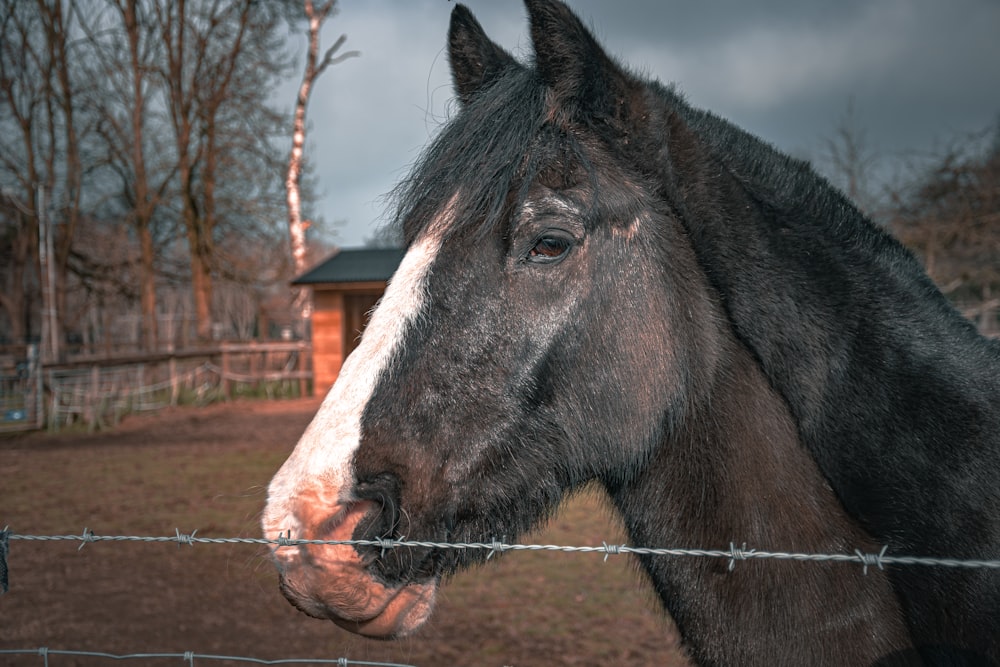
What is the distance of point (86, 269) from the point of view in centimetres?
2261

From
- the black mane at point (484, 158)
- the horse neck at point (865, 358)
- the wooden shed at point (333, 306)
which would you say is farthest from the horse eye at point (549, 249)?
the wooden shed at point (333, 306)

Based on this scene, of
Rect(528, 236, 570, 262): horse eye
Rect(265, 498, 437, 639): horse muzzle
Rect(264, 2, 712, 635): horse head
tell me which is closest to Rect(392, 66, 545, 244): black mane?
Rect(264, 2, 712, 635): horse head

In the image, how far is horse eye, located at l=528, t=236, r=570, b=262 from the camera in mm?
1747

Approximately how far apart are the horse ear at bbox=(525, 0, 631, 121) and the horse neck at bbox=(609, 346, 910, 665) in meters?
0.80

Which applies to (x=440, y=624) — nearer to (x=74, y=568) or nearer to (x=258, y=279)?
(x=74, y=568)

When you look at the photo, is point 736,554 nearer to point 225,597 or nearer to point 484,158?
point 484,158

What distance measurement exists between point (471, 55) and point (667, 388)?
1.29 metres

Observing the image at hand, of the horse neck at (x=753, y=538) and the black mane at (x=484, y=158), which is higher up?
the black mane at (x=484, y=158)

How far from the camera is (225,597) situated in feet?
19.5

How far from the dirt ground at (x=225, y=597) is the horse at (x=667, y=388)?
0.57 metres

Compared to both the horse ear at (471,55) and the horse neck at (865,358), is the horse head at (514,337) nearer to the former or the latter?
the horse neck at (865,358)

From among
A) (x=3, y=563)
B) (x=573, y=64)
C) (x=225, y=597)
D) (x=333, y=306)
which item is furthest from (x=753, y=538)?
(x=333, y=306)

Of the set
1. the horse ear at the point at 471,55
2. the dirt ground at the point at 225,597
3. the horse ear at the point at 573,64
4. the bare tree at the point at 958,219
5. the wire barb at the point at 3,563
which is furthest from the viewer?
the bare tree at the point at 958,219

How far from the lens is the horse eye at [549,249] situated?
5.73 feet
